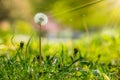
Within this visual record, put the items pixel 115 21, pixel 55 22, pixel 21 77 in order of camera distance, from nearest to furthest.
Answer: pixel 21 77 < pixel 115 21 < pixel 55 22

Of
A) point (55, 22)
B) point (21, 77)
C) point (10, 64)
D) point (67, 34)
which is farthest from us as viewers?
point (67, 34)

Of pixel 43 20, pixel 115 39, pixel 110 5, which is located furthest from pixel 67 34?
pixel 43 20

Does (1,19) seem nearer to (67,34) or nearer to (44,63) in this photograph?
(67,34)

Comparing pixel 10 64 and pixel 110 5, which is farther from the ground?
pixel 110 5

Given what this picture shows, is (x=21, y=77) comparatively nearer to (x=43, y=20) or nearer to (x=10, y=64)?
(x=10, y=64)

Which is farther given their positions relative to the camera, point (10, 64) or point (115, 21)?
point (115, 21)

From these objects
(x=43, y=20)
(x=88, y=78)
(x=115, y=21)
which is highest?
(x=115, y=21)

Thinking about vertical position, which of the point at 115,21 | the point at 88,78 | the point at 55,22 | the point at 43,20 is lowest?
the point at 88,78

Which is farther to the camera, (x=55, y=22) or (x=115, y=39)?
(x=55, y=22)

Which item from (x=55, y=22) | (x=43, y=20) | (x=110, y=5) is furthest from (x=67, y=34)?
(x=43, y=20)
